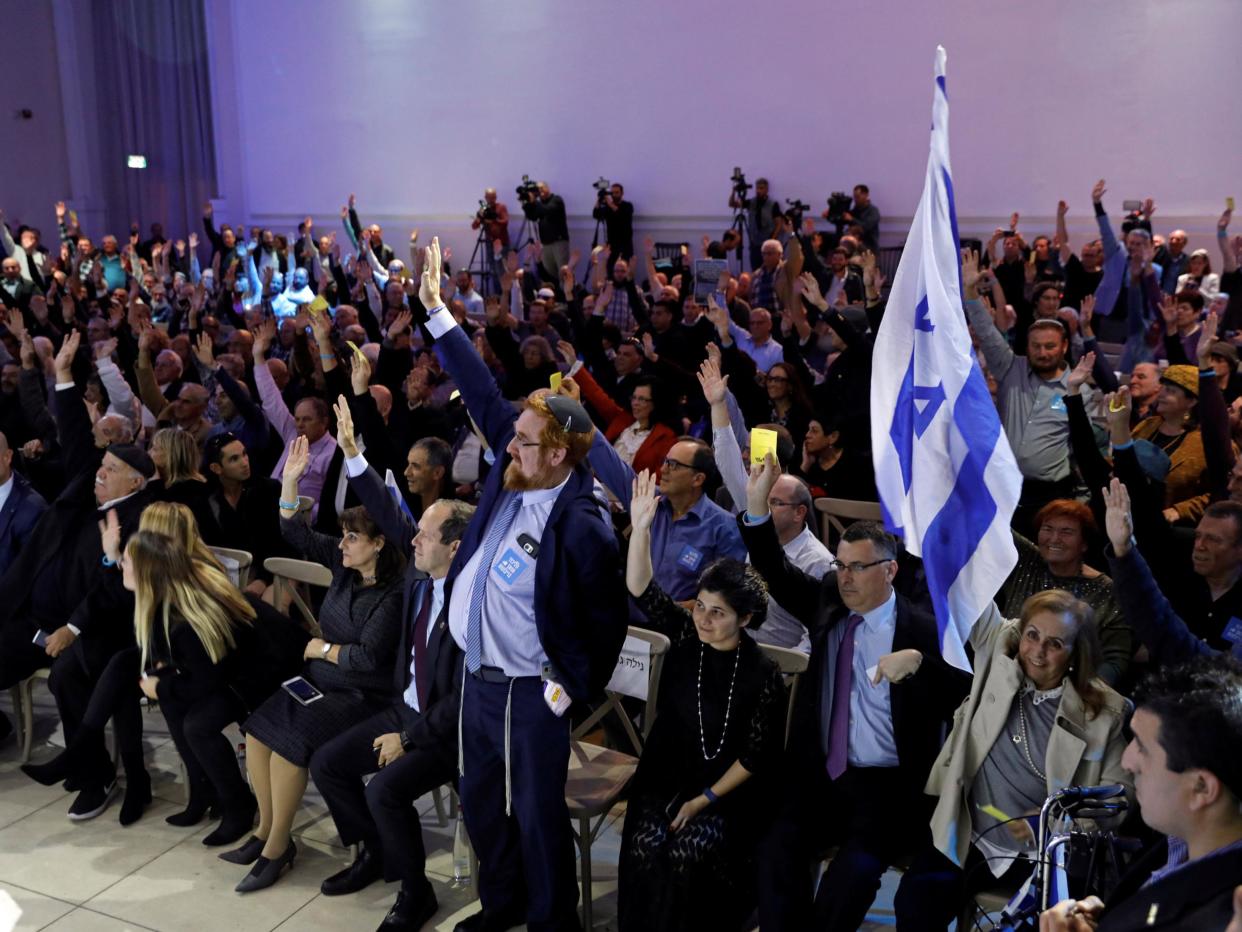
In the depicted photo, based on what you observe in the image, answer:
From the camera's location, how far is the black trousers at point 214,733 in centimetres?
400

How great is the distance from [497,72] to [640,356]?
29.9 feet

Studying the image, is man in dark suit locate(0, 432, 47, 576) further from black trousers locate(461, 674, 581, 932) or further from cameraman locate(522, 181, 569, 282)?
cameraman locate(522, 181, 569, 282)

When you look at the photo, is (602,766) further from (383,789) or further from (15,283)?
(15,283)

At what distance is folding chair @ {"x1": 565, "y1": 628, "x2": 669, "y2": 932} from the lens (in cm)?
345

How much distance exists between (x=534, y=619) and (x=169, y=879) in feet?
5.36

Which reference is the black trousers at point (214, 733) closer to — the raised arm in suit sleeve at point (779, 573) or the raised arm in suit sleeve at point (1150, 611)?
the raised arm in suit sleeve at point (779, 573)

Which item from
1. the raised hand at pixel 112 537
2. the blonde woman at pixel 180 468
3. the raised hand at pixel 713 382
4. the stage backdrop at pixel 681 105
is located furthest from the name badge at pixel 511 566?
Answer: the stage backdrop at pixel 681 105

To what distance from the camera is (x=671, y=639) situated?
11.8 ft

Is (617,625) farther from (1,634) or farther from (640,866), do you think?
(1,634)

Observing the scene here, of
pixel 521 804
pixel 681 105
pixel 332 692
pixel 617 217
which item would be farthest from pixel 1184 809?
pixel 681 105

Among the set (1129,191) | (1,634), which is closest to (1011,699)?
(1,634)

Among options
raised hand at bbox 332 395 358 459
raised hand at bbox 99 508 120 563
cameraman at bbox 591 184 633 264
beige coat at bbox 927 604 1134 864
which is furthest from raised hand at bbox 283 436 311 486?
cameraman at bbox 591 184 633 264

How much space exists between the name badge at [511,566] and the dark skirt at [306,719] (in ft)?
3.20

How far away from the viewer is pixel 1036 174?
11664 millimetres
